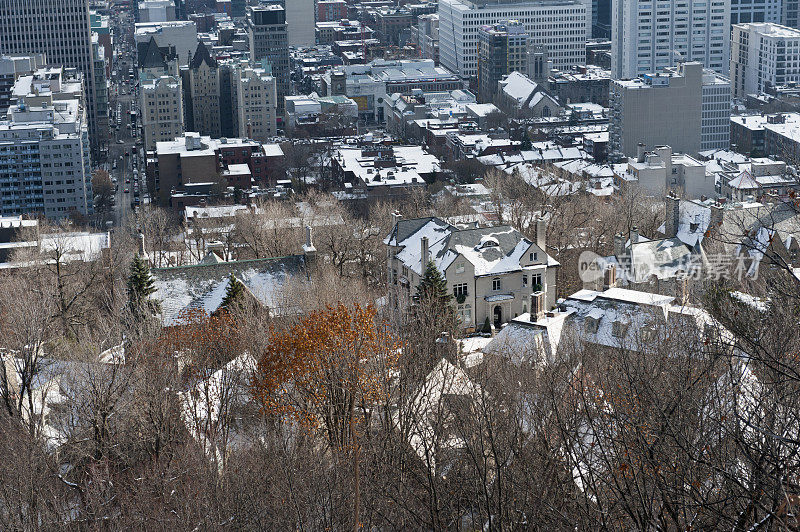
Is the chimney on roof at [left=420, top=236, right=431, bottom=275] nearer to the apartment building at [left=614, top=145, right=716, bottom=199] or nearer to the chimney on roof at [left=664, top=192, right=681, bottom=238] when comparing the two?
the chimney on roof at [left=664, top=192, right=681, bottom=238]

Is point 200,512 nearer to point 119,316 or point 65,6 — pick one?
point 119,316

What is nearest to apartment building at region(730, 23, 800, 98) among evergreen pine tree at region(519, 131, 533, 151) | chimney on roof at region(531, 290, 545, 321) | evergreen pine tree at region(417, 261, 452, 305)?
evergreen pine tree at region(519, 131, 533, 151)

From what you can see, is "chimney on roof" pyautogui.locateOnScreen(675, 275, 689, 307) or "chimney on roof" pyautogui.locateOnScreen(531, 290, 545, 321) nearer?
"chimney on roof" pyautogui.locateOnScreen(531, 290, 545, 321)

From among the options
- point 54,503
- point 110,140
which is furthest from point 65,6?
point 54,503

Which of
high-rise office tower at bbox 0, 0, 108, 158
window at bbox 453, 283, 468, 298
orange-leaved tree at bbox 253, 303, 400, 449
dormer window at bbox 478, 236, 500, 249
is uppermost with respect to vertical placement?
high-rise office tower at bbox 0, 0, 108, 158

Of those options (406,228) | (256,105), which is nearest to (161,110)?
(256,105)
